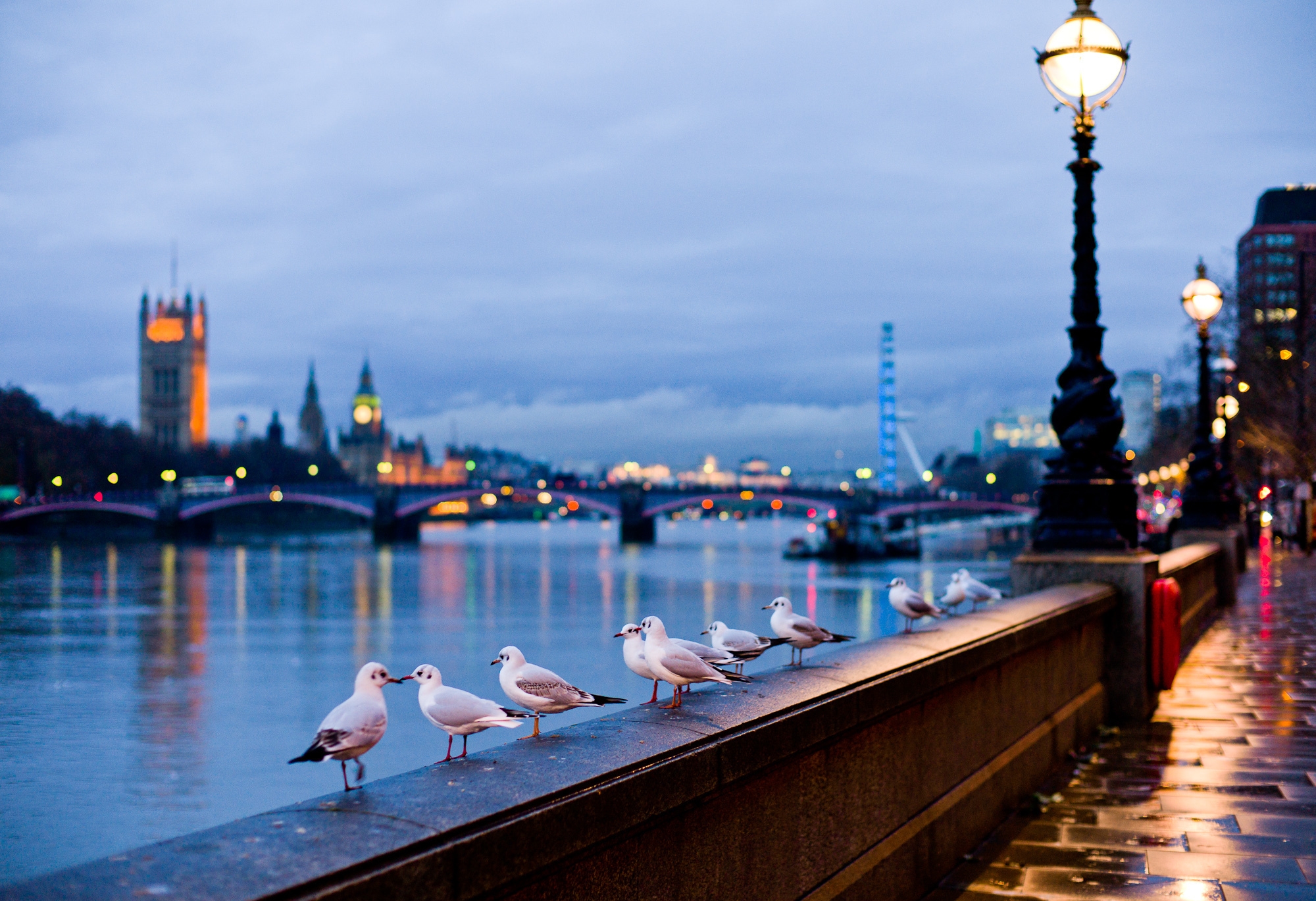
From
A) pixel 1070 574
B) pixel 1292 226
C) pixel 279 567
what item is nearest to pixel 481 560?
pixel 279 567

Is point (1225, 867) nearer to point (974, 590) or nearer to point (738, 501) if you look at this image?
point (974, 590)

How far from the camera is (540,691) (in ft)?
13.6

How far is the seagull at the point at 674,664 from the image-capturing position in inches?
166

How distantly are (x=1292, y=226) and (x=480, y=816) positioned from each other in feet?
324

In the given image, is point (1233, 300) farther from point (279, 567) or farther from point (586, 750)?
point (279, 567)

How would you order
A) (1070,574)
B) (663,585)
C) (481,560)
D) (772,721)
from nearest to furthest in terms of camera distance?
(772,721), (1070,574), (663,585), (481,560)

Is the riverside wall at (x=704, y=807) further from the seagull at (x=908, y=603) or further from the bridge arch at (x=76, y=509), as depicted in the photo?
the bridge arch at (x=76, y=509)

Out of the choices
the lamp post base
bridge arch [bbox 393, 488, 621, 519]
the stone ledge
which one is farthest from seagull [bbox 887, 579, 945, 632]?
bridge arch [bbox 393, 488, 621, 519]

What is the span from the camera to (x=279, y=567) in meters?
72.6

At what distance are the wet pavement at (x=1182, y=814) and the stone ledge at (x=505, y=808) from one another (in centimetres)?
144

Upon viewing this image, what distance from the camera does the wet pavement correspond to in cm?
519

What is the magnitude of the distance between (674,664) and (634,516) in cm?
10441

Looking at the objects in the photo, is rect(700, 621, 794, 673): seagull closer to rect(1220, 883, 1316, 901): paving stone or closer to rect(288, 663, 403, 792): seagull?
rect(288, 663, 403, 792): seagull

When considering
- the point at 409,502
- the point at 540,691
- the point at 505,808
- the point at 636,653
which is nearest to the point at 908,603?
the point at 636,653
